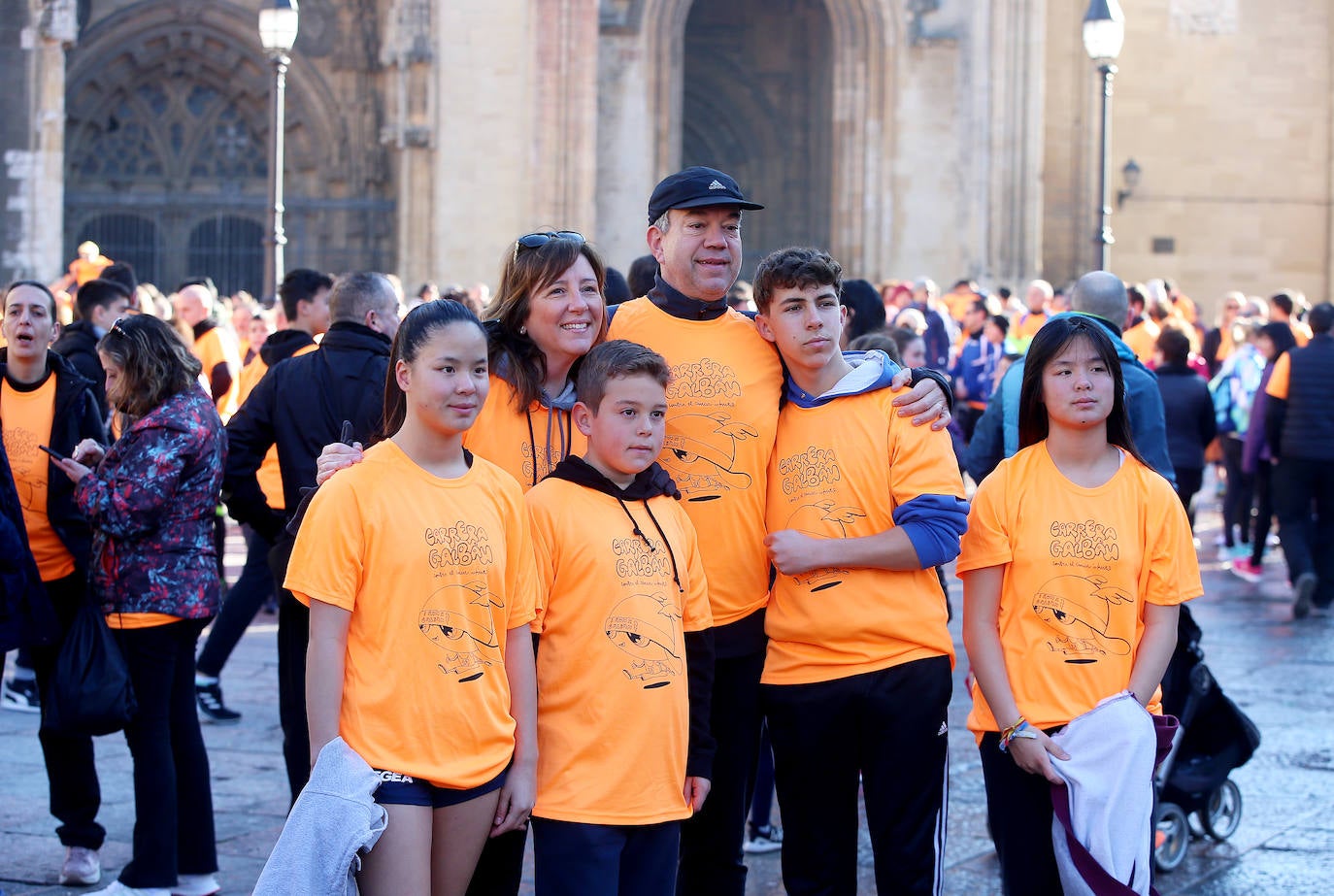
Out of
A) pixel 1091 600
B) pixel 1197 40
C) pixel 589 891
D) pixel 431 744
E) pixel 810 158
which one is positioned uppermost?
pixel 1197 40

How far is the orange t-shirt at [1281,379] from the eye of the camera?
438 inches

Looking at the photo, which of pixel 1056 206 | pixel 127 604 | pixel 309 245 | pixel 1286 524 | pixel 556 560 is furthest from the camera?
pixel 1056 206

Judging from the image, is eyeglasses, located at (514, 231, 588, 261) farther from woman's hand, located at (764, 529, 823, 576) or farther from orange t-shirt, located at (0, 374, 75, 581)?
orange t-shirt, located at (0, 374, 75, 581)

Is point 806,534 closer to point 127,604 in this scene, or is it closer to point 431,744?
point 431,744

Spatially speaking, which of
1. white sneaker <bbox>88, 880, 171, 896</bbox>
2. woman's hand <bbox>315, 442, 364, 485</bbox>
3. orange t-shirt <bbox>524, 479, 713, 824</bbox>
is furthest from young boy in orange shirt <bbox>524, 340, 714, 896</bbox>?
white sneaker <bbox>88, 880, 171, 896</bbox>

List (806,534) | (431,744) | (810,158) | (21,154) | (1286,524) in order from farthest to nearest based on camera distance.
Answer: (810,158), (21,154), (1286,524), (806,534), (431,744)

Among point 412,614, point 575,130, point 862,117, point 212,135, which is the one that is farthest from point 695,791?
point 212,135

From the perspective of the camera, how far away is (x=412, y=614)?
3.45m

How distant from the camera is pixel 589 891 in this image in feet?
11.7

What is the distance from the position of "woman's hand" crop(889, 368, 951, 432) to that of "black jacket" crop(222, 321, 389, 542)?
193 cm

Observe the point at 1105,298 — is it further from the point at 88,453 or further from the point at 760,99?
the point at 760,99

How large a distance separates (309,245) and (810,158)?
751 cm

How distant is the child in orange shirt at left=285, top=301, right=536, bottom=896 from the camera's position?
3.42 m

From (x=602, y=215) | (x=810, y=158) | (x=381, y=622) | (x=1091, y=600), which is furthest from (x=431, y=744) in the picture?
(x=810, y=158)
